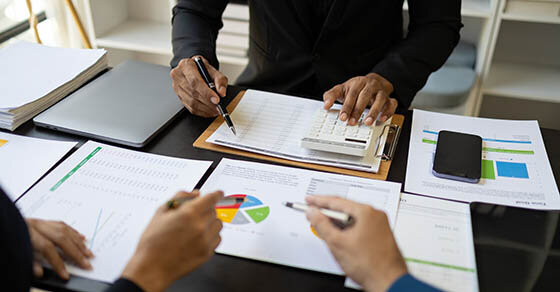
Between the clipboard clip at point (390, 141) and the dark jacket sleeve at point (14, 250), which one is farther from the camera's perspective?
the clipboard clip at point (390, 141)

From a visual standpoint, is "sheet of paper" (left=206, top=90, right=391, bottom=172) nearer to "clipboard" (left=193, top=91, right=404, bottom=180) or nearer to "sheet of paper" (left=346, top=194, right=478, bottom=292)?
"clipboard" (left=193, top=91, right=404, bottom=180)

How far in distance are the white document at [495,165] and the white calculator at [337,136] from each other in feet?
0.33

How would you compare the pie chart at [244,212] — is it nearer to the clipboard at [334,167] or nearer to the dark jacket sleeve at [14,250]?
the clipboard at [334,167]

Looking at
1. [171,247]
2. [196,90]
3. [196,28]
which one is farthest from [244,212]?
[196,28]

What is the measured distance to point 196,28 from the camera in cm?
133

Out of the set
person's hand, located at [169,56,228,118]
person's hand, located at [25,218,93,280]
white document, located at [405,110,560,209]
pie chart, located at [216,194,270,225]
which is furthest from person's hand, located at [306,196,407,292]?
person's hand, located at [169,56,228,118]

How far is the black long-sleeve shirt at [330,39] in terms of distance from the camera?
1.29 m

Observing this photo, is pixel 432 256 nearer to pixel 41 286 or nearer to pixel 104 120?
pixel 41 286

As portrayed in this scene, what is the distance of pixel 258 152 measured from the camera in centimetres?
100

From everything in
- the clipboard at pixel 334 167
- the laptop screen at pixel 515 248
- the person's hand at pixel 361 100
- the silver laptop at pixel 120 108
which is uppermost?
the person's hand at pixel 361 100

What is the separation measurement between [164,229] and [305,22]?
33.3 inches

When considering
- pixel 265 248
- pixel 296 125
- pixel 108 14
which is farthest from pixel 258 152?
pixel 108 14

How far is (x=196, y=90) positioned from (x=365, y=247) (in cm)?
60

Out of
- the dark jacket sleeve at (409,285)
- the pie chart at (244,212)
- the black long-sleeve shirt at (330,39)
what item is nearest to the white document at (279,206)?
the pie chart at (244,212)
